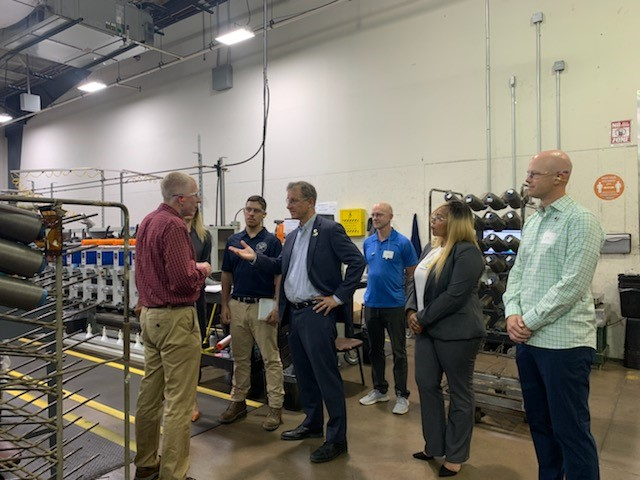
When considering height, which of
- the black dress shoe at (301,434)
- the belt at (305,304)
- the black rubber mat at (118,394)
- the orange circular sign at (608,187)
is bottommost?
the black rubber mat at (118,394)

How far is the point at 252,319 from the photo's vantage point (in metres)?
3.24

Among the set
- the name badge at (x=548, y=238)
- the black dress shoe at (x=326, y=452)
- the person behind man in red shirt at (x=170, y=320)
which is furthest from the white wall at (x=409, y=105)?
the person behind man in red shirt at (x=170, y=320)

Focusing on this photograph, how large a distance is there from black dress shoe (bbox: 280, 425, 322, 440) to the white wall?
11.5 ft

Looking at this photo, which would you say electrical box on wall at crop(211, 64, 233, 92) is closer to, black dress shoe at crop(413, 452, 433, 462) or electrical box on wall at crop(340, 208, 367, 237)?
electrical box on wall at crop(340, 208, 367, 237)

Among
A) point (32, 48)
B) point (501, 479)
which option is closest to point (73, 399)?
point (501, 479)

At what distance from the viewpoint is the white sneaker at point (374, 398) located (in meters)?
3.64

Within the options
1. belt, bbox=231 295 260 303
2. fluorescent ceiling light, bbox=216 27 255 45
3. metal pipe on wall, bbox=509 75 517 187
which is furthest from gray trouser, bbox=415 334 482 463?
fluorescent ceiling light, bbox=216 27 255 45

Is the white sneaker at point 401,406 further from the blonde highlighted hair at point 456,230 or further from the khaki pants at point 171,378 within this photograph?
the khaki pants at point 171,378

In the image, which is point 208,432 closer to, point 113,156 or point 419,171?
point 419,171

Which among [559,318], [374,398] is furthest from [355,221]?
[559,318]

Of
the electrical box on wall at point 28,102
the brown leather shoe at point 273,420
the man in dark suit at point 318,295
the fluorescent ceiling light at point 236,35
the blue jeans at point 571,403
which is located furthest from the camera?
the electrical box on wall at point 28,102

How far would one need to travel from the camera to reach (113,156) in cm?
970

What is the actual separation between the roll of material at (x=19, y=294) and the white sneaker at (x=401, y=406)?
2713mm

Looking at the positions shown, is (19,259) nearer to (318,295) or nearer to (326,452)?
(318,295)
